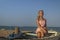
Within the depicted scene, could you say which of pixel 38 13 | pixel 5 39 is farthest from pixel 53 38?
pixel 5 39

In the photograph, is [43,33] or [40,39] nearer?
[40,39]

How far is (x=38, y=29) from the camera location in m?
16.8

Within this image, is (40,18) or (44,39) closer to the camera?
(44,39)

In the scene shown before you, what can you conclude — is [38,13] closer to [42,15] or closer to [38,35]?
[42,15]

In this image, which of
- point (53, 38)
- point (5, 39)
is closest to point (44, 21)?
point (53, 38)

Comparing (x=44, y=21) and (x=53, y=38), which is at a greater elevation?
(x=44, y=21)

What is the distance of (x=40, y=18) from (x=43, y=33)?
1.04 metres

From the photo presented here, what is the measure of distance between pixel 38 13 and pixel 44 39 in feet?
6.46

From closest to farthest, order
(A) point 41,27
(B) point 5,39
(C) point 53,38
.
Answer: (B) point 5,39
(C) point 53,38
(A) point 41,27

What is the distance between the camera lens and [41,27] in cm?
1675

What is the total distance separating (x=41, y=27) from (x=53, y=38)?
4.65ft

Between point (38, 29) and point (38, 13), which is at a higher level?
point (38, 13)

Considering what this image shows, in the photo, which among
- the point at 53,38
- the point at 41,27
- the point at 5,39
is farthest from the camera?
the point at 41,27

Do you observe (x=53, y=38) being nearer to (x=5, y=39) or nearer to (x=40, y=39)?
(x=40, y=39)
